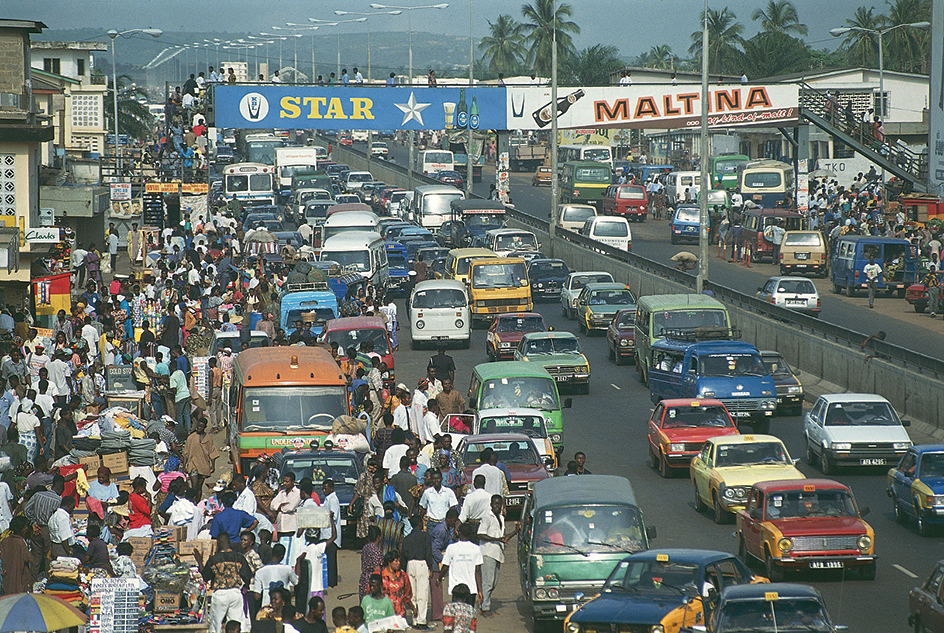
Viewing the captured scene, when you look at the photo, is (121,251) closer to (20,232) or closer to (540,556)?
(20,232)

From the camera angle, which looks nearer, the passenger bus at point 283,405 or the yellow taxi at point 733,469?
the yellow taxi at point 733,469

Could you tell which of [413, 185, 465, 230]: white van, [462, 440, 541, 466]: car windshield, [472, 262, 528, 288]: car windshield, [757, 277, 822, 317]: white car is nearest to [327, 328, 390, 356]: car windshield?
[462, 440, 541, 466]: car windshield

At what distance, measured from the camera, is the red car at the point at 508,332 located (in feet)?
110

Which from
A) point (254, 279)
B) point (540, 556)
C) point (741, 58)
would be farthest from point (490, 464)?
point (741, 58)

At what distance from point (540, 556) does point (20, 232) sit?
2059 cm

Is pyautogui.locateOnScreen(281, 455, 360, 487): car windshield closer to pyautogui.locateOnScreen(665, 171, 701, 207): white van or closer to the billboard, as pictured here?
the billboard

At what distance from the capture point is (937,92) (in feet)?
157

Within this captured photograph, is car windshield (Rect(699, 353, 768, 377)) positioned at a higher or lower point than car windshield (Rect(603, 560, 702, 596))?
higher

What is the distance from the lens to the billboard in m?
47.6

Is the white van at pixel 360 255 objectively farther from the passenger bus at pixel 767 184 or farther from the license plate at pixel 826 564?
the passenger bus at pixel 767 184

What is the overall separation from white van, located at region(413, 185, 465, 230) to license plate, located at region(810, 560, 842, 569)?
43.0 metres

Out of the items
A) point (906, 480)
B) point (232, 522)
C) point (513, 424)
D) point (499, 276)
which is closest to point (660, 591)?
point (232, 522)

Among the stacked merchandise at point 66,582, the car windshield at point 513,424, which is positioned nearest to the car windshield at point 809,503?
the car windshield at point 513,424

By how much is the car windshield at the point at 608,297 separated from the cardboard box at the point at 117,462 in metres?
21.5
